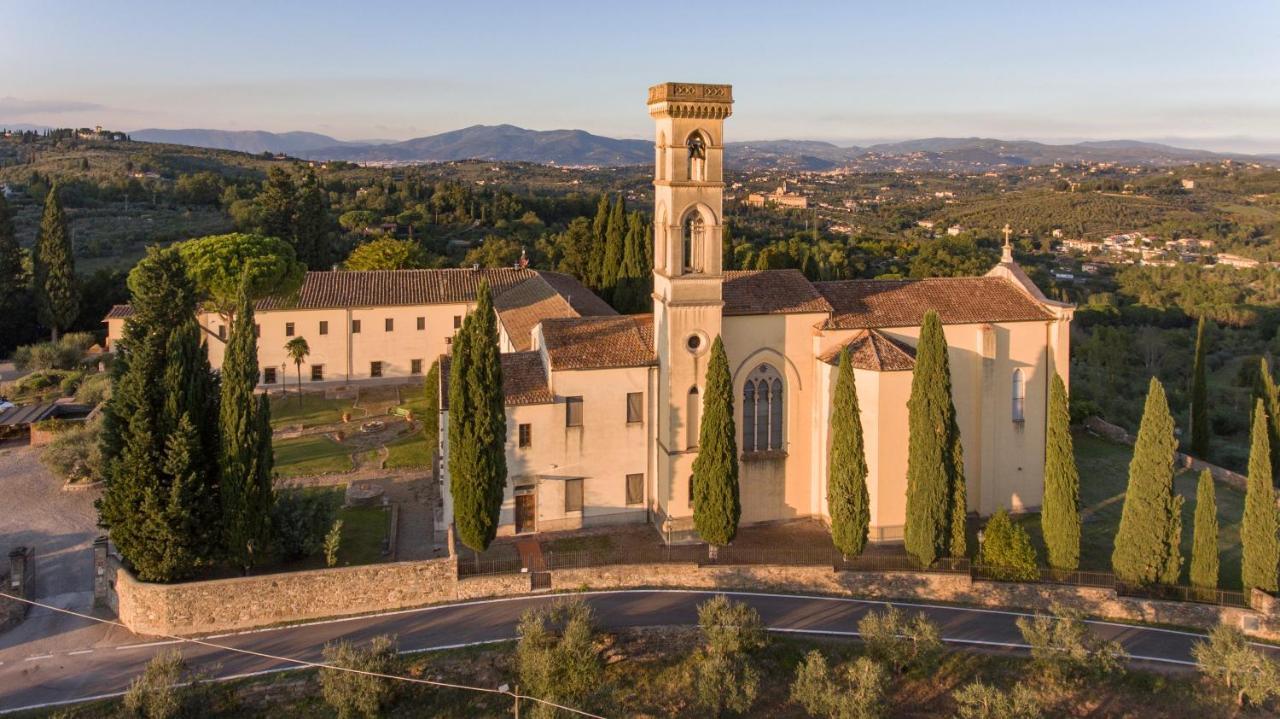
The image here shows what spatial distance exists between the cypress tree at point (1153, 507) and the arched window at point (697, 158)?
1217cm

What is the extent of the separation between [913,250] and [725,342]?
151 ft

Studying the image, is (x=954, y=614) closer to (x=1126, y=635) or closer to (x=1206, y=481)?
(x=1126, y=635)

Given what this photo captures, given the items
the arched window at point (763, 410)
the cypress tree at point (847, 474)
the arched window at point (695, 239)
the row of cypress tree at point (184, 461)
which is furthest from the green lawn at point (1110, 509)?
the row of cypress tree at point (184, 461)

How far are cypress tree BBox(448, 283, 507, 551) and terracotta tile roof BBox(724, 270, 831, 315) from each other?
22.1 ft

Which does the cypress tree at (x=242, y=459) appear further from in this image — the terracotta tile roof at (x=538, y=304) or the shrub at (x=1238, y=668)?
the shrub at (x=1238, y=668)

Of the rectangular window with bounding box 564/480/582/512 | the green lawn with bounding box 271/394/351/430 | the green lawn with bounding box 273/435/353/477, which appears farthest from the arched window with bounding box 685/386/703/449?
the green lawn with bounding box 271/394/351/430

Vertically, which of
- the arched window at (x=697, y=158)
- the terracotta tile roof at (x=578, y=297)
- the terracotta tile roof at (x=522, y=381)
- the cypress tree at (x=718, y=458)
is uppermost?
the arched window at (x=697, y=158)

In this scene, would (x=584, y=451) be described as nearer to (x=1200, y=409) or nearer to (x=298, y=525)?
(x=298, y=525)

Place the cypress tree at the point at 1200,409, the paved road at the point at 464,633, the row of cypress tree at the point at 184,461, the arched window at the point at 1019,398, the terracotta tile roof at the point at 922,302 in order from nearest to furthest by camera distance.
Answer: the paved road at the point at 464,633
the row of cypress tree at the point at 184,461
the terracotta tile roof at the point at 922,302
the arched window at the point at 1019,398
the cypress tree at the point at 1200,409

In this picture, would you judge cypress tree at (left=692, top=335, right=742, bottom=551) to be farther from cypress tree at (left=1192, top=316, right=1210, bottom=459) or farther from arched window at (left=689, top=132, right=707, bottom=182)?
cypress tree at (left=1192, top=316, right=1210, bottom=459)

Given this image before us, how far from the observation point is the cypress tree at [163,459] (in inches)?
753

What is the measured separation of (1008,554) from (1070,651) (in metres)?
3.52

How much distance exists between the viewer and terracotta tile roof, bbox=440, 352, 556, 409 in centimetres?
2364

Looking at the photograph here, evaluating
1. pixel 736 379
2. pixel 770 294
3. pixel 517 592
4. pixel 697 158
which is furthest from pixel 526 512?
pixel 697 158
